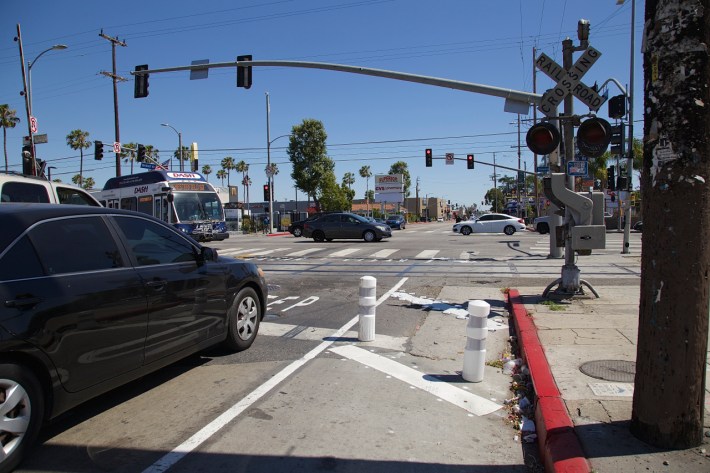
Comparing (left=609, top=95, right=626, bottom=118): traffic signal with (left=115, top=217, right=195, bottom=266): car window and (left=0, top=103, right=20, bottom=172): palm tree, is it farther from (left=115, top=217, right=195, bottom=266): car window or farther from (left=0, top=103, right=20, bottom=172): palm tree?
→ (left=0, top=103, right=20, bottom=172): palm tree

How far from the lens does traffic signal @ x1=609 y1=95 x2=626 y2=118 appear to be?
14958 millimetres

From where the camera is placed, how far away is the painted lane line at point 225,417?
353 cm

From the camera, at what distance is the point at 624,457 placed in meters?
3.18

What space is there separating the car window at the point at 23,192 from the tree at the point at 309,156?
43.4 meters

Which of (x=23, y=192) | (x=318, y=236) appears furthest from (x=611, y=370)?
(x=318, y=236)

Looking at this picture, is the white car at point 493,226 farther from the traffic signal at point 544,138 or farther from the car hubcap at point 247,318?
the car hubcap at point 247,318

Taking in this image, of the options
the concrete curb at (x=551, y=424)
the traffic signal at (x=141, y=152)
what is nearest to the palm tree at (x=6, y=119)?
the traffic signal at (x=141, y=152)

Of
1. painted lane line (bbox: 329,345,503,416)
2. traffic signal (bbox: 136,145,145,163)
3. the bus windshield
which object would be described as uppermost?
traffic signal (bbox: 136,145,145,163)

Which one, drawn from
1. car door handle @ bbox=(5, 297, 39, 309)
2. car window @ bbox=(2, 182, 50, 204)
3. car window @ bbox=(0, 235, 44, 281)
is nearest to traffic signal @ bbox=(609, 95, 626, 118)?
car window @ bbox=(2, 182, 50, 204)

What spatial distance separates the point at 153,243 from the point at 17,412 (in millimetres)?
1895

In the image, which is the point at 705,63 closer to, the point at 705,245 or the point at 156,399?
the point at 705,245

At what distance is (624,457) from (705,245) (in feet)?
4.63

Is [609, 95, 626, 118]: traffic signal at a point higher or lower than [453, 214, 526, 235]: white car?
higher

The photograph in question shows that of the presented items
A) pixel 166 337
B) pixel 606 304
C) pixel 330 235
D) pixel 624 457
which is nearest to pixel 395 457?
pixel 624 457
